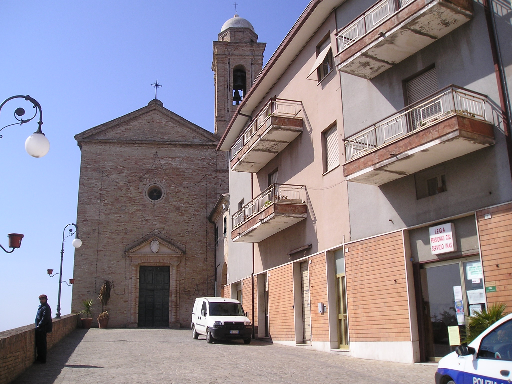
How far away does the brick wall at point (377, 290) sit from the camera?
1113 centimetres

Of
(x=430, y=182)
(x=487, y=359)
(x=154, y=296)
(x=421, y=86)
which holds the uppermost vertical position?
(x=421, y=86)

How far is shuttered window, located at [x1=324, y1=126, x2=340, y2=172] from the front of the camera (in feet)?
48.1

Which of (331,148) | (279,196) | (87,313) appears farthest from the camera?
(87,313)

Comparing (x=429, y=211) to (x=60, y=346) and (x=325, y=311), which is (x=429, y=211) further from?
(x=60, y=346)

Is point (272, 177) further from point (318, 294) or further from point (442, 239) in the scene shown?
point (442, 239)

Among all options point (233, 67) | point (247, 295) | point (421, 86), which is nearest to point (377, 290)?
point (421, 86)

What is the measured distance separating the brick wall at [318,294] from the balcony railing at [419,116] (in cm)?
362

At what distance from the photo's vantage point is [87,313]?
28.7 meters

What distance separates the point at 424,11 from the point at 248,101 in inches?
476

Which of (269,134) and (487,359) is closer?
(487,359)

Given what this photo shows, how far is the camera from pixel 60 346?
16.1m

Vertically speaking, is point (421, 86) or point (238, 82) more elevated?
point (238, 82)

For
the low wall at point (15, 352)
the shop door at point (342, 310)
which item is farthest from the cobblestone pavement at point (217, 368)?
the shop door at point (342, 310)

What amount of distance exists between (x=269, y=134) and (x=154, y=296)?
1742 cm
